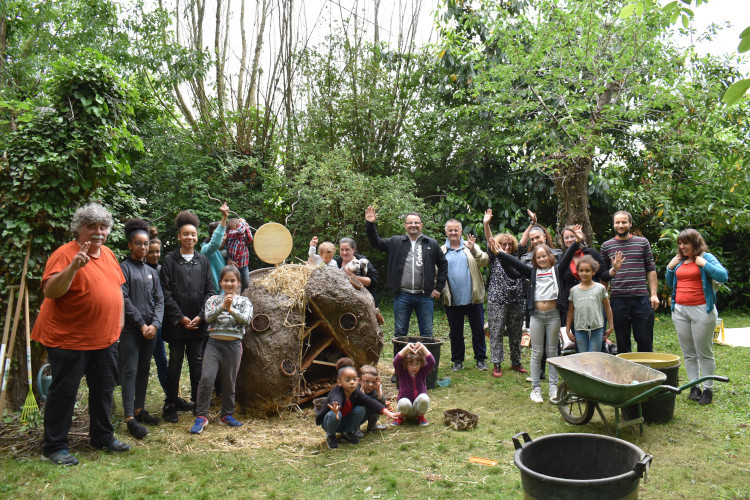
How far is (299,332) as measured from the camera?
5.11m

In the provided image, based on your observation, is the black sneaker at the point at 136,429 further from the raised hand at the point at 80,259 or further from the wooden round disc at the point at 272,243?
the wooden round disc at the point at 272,243

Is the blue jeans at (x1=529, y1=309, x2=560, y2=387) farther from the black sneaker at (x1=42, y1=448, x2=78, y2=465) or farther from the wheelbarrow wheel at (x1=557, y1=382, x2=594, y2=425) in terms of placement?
the black sneaker at (x1=42, y1=448, x2=78, y2=465)

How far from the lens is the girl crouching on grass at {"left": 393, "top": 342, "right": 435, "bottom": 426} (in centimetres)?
→ 452

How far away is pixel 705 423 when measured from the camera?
4406 millimetres

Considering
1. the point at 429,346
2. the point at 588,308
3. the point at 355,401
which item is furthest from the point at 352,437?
the point at 588,308

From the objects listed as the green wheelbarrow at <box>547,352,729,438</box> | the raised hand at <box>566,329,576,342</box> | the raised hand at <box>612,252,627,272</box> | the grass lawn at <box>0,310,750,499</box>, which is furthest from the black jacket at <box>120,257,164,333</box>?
the raised hand at <box>612,252,627,272</box>

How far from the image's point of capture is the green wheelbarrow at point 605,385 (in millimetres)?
3670

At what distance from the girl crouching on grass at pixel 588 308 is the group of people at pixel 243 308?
0.03ft

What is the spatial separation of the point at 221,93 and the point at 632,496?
473 inches

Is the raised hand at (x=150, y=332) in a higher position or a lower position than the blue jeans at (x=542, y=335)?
higher

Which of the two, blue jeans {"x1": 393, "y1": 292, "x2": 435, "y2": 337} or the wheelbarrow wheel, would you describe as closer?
the wheelbarrow wheel

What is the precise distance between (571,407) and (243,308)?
300 centimetres

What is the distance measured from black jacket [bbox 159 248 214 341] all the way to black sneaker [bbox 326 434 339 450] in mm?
1533

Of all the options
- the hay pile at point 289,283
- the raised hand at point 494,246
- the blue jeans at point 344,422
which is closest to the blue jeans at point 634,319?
the raised hand at point 494,246
